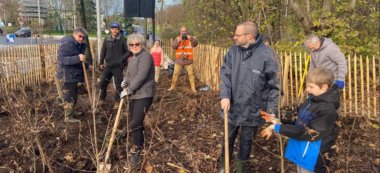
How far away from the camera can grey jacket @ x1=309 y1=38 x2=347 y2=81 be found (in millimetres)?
4574

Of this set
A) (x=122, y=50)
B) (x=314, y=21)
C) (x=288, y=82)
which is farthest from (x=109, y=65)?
(x=314, y=21)

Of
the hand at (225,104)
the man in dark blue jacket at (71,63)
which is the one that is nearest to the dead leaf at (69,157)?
the man in dark blue jacket at (71,63)

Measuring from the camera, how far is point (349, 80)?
20.0 ft

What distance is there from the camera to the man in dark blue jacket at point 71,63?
5059mm

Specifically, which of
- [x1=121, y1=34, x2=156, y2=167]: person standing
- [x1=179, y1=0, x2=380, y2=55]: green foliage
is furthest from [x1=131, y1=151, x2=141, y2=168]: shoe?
[x1=179, y1=0, x2=380, y2=55]: green foliage

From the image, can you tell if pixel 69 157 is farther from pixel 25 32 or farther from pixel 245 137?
pixel 25 32

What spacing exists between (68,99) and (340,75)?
390 cm

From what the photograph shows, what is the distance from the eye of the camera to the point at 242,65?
3.16 meters

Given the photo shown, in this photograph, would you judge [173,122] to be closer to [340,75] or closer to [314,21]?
[340,75]

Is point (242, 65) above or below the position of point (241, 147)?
above

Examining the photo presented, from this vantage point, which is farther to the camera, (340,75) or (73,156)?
(340,75)

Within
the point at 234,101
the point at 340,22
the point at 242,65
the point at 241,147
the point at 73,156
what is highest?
the point at 340,22

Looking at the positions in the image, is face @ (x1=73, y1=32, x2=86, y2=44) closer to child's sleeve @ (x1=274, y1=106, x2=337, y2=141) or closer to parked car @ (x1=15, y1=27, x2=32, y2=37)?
parked car @ (x1=15, y1=27, x2=32, y2=37)

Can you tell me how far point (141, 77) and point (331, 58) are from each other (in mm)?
2544
